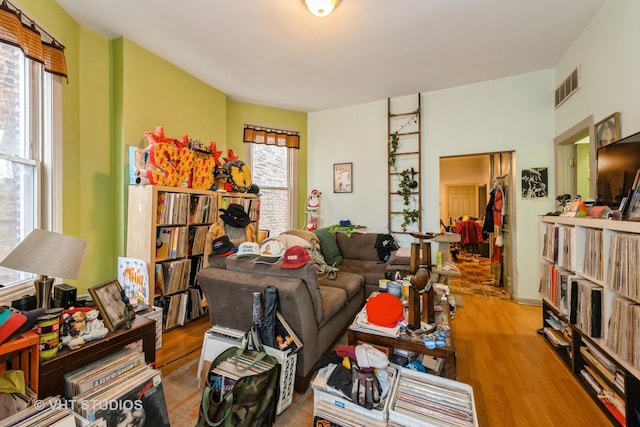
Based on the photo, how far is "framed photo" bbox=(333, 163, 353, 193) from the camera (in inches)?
176

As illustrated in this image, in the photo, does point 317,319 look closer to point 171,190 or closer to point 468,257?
point 171,190

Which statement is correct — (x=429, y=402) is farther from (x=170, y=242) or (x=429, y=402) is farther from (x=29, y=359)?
(x=170, y=242)

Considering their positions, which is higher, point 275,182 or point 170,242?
point 275,182

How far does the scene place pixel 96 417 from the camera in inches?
41.3

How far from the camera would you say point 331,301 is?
213cm

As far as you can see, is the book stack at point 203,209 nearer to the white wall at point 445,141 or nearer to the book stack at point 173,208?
the book stack at point 173,208

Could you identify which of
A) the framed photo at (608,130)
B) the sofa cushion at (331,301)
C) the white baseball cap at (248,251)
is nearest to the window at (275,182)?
the sofa cushion at (331,301)

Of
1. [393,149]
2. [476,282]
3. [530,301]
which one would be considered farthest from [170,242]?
[476,282]

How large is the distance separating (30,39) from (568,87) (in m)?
4.86

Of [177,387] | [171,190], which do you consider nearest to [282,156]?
[171,190]

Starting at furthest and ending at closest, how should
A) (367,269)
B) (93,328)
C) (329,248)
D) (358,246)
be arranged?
(358,246) < (329,248) < (367,269) < (93,328)

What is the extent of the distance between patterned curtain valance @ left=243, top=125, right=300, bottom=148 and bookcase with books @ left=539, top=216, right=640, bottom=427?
3670 mm

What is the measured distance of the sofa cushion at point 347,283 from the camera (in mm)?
2586

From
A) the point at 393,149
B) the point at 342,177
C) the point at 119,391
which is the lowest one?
the point at 119,391
